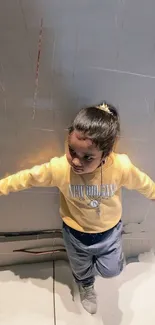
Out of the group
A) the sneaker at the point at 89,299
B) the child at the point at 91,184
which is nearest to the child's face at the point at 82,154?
the child at the point at 91,184

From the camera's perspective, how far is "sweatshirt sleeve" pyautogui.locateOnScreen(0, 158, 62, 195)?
2.57ft

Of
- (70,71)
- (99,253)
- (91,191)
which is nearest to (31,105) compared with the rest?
(70,71)

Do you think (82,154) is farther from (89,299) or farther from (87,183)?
(89,299)

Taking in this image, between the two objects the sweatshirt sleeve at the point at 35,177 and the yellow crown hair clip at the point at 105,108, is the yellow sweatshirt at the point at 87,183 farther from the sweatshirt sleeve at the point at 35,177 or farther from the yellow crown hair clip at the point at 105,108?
the yellow crown hair clip at the point at 105,108

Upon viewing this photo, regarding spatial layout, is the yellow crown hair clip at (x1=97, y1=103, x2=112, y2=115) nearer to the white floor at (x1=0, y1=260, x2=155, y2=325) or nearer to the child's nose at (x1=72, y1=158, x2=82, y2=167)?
the child's nose at (x1=72, y1=158, x2=82, y2=167)

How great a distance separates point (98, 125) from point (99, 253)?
377 millimetres

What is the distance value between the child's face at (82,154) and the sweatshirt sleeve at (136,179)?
0.09m

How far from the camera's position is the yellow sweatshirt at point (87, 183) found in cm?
79

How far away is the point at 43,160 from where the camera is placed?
83 centimetres

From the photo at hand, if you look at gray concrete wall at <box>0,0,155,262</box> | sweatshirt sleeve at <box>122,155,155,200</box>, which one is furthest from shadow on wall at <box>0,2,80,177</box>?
sweatshirt sleeve at <box>122,155,155,200</box>

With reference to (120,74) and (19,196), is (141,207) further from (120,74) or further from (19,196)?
(120,74)

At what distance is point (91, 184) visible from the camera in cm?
80

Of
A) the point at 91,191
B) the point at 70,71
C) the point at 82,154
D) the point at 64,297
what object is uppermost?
the point at 70,71

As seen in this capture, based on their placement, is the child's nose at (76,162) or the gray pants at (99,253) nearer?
the child's nose at (76,162)
